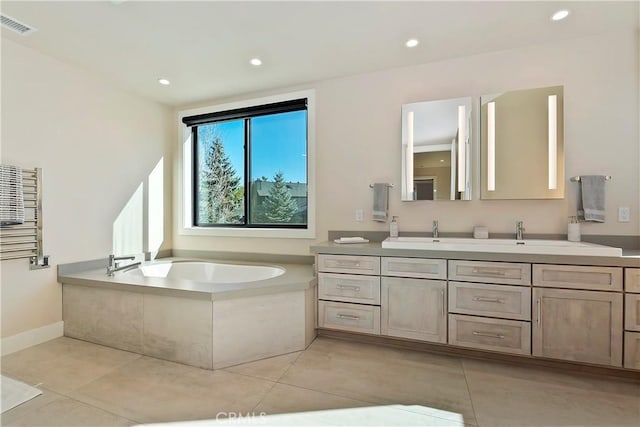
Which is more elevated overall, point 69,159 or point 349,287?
point 69,159

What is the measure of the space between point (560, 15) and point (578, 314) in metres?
2.02

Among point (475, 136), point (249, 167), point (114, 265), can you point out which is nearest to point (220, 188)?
point (249, 167)

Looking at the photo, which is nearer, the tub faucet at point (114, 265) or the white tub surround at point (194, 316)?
the white tub surround at point (194, 316)

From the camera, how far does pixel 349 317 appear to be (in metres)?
2.49

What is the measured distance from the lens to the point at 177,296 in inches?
86.7

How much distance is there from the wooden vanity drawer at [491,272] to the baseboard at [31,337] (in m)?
3.36

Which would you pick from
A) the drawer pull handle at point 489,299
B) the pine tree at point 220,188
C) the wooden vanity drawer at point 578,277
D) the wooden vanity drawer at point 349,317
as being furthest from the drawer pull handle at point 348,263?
the pine tree at point 220,188

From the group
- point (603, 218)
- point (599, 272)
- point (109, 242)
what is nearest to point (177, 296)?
point (109, 242)

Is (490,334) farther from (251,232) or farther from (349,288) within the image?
(251,232)

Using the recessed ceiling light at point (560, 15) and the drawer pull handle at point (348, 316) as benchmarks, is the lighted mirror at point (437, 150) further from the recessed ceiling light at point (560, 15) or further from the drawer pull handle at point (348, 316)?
the drawer pull handle at point (348, 316)


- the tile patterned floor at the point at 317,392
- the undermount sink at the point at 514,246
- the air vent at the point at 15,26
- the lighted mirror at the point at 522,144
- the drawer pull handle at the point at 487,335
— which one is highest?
the air vent at the point at 15,26

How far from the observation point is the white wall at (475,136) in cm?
228

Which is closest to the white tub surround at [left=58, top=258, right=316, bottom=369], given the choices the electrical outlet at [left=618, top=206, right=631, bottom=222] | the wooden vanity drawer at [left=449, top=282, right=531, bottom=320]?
the wooden vanity drawer at [left=449, top=282, right=531, bottom=320]

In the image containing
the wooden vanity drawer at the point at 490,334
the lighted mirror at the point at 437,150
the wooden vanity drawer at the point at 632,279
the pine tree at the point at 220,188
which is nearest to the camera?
the wooden vanity drawer at the point at 632,279
